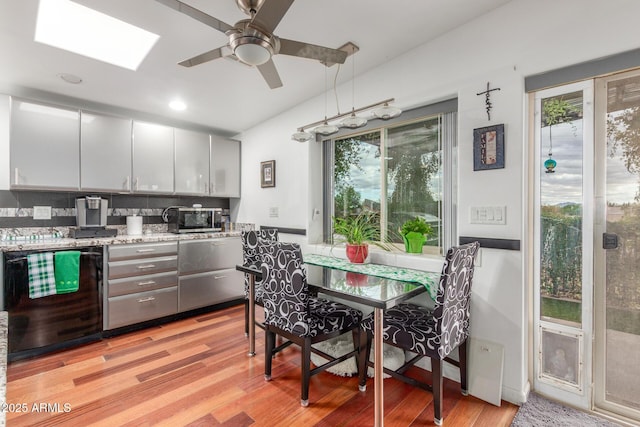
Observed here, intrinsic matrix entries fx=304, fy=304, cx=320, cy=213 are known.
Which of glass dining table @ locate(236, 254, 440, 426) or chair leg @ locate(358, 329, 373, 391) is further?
chair leg @ locate(358, 329, 373, 391)

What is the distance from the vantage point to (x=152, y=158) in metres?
3.49

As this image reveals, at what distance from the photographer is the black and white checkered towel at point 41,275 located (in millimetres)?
2436

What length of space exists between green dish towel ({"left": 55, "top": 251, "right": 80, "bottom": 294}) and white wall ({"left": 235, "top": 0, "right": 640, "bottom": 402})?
289 centimetres

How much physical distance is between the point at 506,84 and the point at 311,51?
1.27 m

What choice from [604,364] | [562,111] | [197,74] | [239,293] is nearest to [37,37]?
[197,74]

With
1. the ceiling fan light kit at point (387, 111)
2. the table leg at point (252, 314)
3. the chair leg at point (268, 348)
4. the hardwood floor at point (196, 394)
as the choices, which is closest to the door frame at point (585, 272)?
the hardwood floor at point (196, 394)

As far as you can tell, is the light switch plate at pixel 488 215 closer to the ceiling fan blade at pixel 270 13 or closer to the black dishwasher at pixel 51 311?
the ceiling fan blade at pixel 270 13

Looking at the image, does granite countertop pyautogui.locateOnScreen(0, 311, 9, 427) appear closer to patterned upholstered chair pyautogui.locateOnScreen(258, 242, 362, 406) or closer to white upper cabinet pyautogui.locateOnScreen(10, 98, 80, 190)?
patterned upholstered chair pyautogui.locateOnScreen(258, 242, 362, 406)

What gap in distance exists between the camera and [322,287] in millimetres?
1839

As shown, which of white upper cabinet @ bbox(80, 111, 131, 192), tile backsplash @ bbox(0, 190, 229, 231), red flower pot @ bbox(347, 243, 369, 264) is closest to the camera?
red flower pot @ bbox(347, 243, 369, 264)

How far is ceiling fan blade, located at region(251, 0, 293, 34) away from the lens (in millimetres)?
1252

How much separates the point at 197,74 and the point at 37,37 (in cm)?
A: 102

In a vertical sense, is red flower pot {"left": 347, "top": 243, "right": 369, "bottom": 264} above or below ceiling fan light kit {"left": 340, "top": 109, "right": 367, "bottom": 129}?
below

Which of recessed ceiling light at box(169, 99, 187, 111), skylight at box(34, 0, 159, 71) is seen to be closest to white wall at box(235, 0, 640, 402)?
skylight at box(34, 0, 159, 71)
